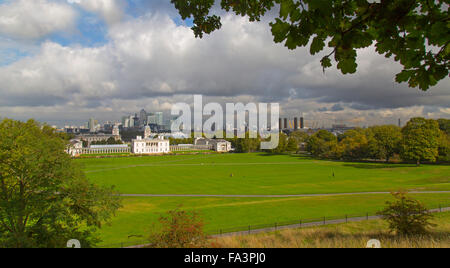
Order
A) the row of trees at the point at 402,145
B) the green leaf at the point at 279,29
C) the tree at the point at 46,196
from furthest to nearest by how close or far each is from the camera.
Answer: the row of trees at the point at 402,145 → the tree at the point at 46,196 → the green leaf at the point at 279,29

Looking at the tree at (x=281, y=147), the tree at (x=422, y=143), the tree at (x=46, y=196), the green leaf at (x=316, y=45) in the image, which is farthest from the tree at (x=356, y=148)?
the green leaf at (x=316, y=45)

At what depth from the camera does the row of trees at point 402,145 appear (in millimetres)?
64750

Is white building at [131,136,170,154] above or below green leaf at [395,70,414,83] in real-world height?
below

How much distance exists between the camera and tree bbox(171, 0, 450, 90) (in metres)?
2.87

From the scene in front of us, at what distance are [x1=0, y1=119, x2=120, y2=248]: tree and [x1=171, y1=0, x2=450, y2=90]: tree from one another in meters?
14.7

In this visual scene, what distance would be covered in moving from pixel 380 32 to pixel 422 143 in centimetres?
7746

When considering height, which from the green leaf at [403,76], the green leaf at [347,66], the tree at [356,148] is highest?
the green leaf at [347,66]

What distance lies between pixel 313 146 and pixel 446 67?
359ft

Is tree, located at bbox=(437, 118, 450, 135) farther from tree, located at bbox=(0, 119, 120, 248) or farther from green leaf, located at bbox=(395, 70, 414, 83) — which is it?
green leaf, located at bbox=(395, 70, 414, 83)

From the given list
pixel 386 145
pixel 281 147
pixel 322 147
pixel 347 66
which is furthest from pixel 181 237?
pixel 281 147

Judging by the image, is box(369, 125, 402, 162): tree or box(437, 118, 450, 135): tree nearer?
box(369, 125, 402, 162): tree

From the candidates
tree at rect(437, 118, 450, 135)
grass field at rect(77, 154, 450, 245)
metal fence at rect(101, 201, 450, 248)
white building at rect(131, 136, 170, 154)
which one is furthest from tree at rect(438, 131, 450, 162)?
white building at rect(131, 136, 170, 154)

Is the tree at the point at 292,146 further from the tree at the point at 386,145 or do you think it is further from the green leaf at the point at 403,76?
the green leaf at the point at 403,76

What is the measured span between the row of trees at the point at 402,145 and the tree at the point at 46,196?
72.4 m
